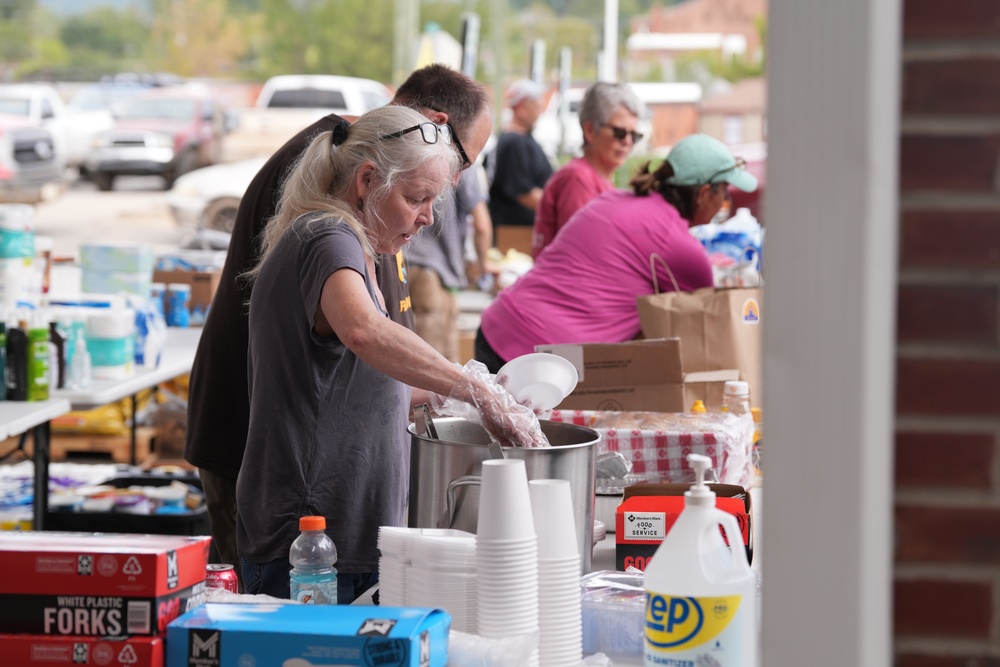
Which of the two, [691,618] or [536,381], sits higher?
[536,381]

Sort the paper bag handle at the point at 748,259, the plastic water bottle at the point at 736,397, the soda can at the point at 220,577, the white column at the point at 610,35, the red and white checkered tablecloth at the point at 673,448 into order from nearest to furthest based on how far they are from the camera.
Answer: the soda can at the point at 220,577
the red and white checkered tablecloth at the point at 673,448
the plastic water bottle at the point at 736,397
the paper bag handle at the point at 748,259
the white column at the point at 610,35

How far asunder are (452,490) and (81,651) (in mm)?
628

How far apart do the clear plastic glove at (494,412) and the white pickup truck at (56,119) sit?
64.9 ft

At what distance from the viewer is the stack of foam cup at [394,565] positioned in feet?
5.84

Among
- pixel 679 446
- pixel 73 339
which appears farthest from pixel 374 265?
pixel 73 339

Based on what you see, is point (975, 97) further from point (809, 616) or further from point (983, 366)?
point (809, 616)

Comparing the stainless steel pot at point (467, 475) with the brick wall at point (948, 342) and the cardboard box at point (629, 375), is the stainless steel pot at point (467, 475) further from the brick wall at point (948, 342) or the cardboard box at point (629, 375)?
the cardboard box at point (629, 375)

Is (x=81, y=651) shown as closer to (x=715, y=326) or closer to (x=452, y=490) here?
(x=452, y=490)

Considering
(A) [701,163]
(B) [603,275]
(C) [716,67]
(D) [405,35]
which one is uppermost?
(C) [716,67]

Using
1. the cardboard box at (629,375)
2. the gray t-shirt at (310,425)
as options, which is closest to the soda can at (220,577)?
the gray t-shirt at (310,425)

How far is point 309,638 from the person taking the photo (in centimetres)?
148

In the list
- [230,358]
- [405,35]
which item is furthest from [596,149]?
[405,35]

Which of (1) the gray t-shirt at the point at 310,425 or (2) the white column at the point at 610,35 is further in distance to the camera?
(2) the white column at the point at 610,35

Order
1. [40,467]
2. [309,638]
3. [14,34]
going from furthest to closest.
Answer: [14,34] → [40,467] → [309,638]
